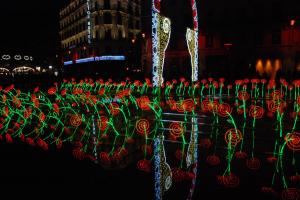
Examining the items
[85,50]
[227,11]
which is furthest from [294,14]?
[85,50]

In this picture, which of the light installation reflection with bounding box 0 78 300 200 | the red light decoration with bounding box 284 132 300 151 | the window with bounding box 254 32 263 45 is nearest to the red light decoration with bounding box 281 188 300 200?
the light installation reflection with bounding box 0 78 300 200

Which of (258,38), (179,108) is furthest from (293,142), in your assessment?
(258,38)

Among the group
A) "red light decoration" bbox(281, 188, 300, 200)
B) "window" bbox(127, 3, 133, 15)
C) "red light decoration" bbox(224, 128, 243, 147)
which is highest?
"window" bbox(127, 3, 133, 15)

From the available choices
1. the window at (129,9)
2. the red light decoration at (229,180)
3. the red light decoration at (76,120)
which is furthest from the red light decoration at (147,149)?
the window at (129,9)

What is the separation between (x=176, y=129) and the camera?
9.69 m

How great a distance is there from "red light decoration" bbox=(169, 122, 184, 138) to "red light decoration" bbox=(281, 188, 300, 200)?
392 centimetres

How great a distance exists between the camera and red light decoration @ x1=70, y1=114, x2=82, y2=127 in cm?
1092

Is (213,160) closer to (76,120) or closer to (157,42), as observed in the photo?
(76,120)

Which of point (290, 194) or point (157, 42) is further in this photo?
point (157, 42)

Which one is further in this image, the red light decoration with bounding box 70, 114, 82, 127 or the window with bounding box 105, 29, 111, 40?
the window with bounding box 105, 29, 111, 40

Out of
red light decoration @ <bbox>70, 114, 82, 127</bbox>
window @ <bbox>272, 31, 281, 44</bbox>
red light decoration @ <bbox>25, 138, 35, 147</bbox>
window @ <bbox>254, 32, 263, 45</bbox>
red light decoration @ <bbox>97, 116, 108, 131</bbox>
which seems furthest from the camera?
window @ <bbox>254, 32, 263, 45</bbox>

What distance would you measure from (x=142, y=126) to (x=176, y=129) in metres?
1.03

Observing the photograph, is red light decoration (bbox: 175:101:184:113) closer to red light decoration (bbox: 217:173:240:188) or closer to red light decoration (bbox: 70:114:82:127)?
red light decoration (bbox: 70:114:82:127)

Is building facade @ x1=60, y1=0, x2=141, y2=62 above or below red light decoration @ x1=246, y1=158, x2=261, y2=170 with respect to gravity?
above
